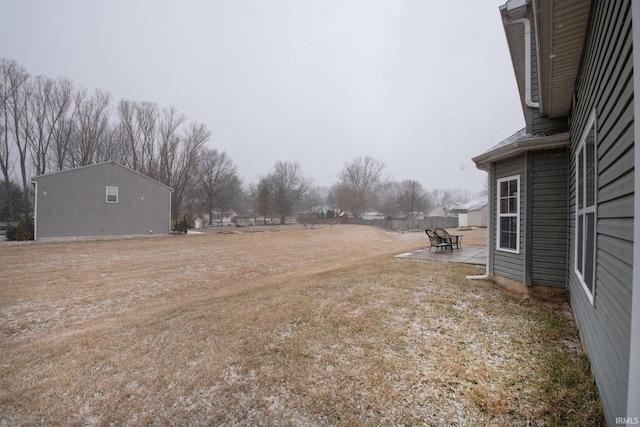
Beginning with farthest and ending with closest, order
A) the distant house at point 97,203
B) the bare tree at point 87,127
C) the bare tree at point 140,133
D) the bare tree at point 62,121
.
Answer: the bare tree at point 140,133 < the bare tree at point 87,127 < the bare tree at point 62,121 < the distant house at point 97,203

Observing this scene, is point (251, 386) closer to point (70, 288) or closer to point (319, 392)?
point (319, 392)

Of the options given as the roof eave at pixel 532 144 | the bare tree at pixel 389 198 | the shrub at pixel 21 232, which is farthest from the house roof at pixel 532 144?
the bare tree at pixel 389 198

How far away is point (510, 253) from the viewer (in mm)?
5762

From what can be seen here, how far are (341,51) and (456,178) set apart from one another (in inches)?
3798

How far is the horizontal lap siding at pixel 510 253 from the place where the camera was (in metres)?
5.42

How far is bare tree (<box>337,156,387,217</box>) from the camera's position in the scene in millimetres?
51094

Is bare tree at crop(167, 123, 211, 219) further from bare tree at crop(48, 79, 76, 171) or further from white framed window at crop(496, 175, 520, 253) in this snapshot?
white framed window at crop(496, 175, 520, 253)

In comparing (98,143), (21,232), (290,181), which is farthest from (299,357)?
(290,181)

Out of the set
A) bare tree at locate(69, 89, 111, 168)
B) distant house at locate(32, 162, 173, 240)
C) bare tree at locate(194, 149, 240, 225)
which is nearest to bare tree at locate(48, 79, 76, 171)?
bare tree at locate(69, 89, 111, 168)

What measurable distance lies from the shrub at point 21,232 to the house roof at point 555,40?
Answer: 76.2ft

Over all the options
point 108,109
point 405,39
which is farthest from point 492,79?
point 108,109

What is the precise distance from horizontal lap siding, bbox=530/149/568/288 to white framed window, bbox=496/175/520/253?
36 centimetres

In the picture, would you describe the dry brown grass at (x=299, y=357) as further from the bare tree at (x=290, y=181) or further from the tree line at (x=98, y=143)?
the bare tree at (x=290, y=181)

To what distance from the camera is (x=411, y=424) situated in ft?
7.51
